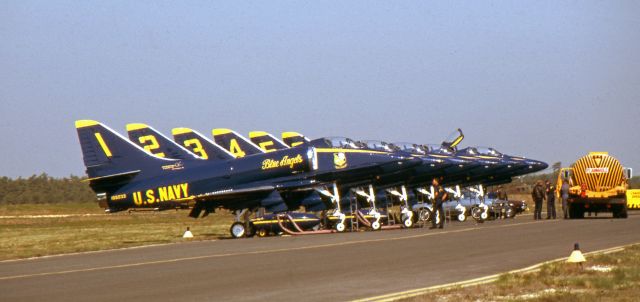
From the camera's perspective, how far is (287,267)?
17.8 meters

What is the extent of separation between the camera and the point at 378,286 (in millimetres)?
14273

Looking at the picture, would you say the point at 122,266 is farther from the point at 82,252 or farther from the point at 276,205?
the point at 276,205

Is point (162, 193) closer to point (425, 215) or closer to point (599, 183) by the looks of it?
point (425, 215)

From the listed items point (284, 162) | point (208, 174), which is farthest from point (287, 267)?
point (208, 174)

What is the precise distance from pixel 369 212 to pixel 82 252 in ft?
39.5

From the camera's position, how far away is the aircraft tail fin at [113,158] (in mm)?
34969

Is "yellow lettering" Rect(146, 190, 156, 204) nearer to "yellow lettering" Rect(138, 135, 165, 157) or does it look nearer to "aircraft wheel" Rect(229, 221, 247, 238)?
"aircraft wheel" Rect(229, 221, 247, 238)

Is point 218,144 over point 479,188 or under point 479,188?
over

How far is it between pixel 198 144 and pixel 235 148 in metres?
1.74

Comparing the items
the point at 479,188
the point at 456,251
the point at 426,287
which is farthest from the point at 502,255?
the point at 479,188

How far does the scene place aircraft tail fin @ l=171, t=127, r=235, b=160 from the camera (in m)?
40.2

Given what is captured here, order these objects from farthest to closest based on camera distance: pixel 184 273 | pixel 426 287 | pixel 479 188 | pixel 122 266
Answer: pixel 479 188 < pixel 122 266 < pixel 184 273 < pixel 426 287

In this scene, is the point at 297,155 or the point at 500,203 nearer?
the point at 297,155

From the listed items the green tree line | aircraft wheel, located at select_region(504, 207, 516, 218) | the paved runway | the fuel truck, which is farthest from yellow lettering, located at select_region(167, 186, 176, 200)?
the green tree line
